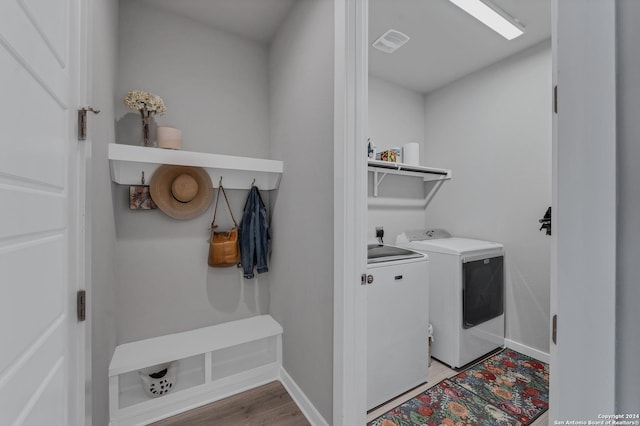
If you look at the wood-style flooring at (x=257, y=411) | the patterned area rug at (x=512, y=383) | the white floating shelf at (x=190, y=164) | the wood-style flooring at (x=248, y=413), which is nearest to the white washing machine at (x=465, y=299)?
the patterned area rug at (x=512, y=383)

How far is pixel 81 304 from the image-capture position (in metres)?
0.93

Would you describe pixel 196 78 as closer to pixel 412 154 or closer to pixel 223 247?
pixel 223 247

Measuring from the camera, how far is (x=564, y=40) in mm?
434

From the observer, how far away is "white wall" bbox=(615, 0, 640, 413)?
1.24ft

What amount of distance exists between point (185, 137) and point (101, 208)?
34.9 inches

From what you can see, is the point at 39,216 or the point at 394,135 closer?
the point at 39,216

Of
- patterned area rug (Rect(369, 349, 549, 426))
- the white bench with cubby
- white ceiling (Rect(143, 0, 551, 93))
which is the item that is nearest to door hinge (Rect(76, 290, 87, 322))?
the white bench with cubby

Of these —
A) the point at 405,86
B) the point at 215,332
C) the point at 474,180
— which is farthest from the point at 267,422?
the point at 405,86

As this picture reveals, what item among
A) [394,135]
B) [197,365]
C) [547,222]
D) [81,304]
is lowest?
[197,365]

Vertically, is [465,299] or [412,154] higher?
[412,154]

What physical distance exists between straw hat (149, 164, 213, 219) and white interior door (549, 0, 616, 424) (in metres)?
1.90

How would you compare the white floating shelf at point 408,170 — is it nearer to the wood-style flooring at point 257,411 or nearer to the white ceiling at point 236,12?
the white ceiling at point 236,12

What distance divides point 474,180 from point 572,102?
2551 millimetres

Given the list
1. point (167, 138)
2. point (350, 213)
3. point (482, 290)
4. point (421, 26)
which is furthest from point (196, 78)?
point (482, 290)
